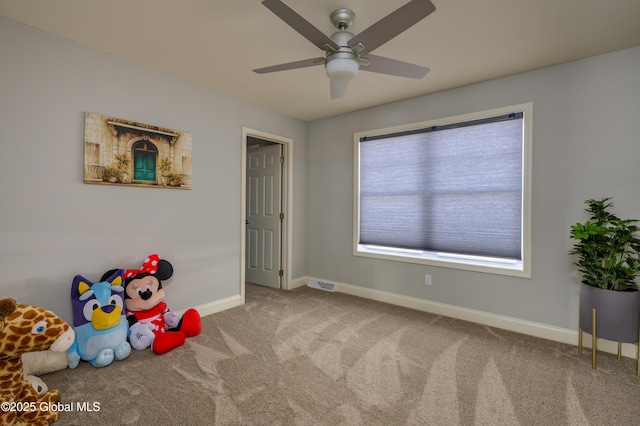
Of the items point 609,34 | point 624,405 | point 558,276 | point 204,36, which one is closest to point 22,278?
point 204,36

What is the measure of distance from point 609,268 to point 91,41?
14.4ft

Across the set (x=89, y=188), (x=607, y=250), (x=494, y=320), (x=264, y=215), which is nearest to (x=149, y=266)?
(x=89, y=188)

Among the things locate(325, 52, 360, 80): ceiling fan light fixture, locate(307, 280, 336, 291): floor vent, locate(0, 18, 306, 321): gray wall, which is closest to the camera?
locate(325, 52, 360, 80): ceiling fan light fixture

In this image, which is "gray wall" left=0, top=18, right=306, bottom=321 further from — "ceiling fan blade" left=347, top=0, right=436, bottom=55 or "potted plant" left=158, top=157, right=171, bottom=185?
"ceiling fan blade" left=347, top=0, right=436, bottom=55

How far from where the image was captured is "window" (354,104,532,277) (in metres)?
3.04

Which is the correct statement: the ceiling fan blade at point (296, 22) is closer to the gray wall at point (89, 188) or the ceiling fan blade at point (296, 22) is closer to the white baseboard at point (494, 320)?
the gray wall at point (89, 188)

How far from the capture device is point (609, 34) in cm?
230

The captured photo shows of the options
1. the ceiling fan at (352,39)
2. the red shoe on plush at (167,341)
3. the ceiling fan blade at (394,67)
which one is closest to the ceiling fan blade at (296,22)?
the ceiling fan at (352,39)

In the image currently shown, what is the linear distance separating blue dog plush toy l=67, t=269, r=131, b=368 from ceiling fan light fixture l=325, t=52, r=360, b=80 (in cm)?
233

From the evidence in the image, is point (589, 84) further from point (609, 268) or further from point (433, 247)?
point (433, 247)

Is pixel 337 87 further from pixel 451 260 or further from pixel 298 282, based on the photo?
pixel 298 282

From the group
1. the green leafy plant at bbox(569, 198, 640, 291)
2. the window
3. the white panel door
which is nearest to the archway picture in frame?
the white panel door

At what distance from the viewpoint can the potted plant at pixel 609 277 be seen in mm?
2268

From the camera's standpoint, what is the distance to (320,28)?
223cm
